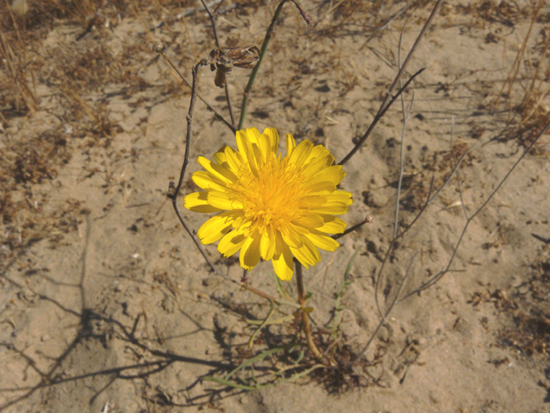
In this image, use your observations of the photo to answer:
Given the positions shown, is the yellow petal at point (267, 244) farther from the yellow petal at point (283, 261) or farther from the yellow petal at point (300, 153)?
the yellow petal at point (300, 153)

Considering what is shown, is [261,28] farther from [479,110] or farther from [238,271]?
[238,271]

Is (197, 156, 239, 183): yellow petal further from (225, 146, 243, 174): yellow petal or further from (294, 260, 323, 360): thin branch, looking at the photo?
(294, 260, 323, 360): thin branch

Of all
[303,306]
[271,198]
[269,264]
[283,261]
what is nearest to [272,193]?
[271,198]

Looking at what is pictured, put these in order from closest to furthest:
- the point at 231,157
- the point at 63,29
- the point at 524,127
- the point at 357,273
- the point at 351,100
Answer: the point at 231,157
the point at 357,273
the point at 524,127
the point at 351,100
the point at 63,29

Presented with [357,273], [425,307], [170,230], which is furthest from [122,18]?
[425,307]

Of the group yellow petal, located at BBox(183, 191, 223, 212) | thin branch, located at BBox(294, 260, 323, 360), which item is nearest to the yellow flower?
yellow petal, located at BBox(183, 191, 223, 212)
